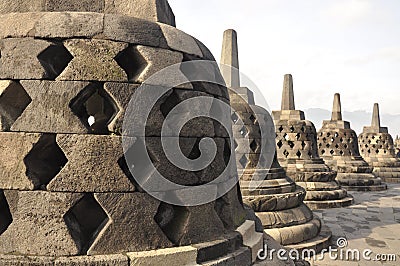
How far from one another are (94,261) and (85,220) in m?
0.37

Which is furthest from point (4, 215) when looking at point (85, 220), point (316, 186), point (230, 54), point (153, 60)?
point (316, 186)

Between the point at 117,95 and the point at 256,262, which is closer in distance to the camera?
the point at 117,95

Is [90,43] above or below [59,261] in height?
above

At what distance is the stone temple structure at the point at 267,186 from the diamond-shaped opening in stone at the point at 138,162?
3.71 meters

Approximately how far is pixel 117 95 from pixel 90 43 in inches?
16.4

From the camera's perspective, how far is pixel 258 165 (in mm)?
6840

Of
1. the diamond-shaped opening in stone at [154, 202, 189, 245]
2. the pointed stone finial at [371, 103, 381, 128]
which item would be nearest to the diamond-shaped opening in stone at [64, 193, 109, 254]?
the diamond-shaped opening in stone at [154, 202, 189, 245]

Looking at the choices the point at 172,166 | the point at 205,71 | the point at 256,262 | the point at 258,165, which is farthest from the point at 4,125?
the point at 258,165

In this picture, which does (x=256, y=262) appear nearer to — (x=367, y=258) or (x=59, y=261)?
(x=59, y=261)

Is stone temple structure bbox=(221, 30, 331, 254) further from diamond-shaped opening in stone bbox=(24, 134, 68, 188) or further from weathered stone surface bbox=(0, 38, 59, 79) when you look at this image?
weathered stone surface bbox=(0, 38, 59, 79)

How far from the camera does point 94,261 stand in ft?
7.40

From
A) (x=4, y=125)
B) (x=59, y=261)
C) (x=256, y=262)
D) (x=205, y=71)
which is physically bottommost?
(x=256, y=262)

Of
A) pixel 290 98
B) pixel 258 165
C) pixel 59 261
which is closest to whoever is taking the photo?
pixel 59 261

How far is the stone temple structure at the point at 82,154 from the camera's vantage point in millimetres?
2340
